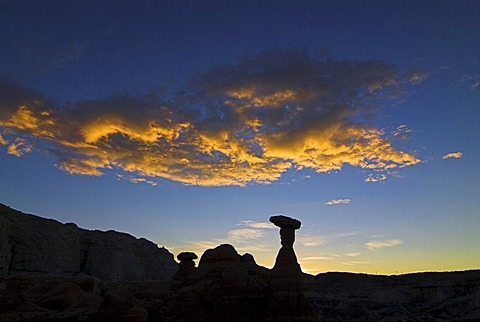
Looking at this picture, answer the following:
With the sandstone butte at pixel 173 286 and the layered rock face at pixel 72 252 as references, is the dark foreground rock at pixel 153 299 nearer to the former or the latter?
the sandstone butte at pixel 173 286

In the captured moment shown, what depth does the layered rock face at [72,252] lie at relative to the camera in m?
60.2

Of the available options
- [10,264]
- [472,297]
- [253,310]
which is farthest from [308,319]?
[10,264]

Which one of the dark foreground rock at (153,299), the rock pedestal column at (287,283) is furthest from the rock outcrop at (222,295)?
the rock pedestal column at (287,283)

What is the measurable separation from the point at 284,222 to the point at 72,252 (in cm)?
5318

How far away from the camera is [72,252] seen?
7262 centimetres

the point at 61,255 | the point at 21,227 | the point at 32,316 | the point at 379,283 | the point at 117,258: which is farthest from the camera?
the point at 379,283

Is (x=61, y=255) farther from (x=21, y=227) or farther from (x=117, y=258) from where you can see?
(x=117, y=258)

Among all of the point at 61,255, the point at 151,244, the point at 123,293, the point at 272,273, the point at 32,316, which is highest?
the point at 151,244

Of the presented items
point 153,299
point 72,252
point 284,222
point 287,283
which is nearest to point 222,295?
point 287,283

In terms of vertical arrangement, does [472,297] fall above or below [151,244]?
below

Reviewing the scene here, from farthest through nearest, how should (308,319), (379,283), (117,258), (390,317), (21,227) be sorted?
(379,283)
(117,258)
(21,227)
(390,317)
(308,319)

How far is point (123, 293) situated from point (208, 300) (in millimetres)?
6693

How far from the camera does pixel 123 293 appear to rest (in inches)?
982

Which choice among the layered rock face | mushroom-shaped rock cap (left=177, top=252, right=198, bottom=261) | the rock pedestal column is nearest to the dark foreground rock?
the rock pedestal column
